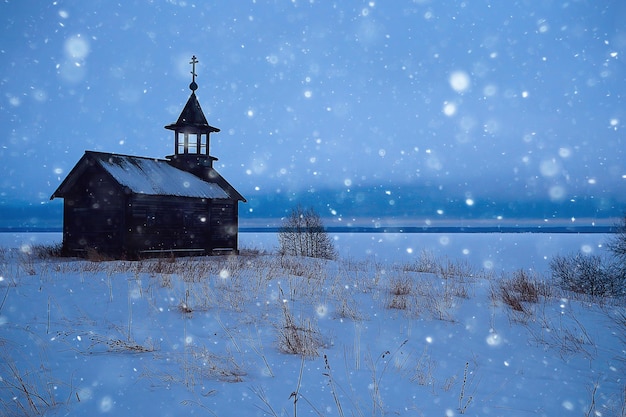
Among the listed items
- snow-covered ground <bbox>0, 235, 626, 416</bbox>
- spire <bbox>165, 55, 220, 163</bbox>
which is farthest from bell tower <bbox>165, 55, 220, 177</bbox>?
snow-covered ground <bbox>0, 235, 626, 416</bbox>

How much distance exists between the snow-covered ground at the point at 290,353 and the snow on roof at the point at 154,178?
36.8 ft

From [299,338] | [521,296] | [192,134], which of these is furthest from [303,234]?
[299,338]

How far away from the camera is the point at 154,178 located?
65.9ft

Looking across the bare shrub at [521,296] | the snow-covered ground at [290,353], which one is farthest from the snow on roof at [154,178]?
the bare shrub at [521,296]

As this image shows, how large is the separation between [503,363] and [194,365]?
371cm

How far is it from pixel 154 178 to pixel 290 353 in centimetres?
1766

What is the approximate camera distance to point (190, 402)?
127 inches

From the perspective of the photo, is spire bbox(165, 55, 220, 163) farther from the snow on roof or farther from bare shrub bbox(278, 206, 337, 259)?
bare shrub bbox(278, 206, 337, 259)

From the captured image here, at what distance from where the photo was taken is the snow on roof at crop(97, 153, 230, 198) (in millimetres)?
18531

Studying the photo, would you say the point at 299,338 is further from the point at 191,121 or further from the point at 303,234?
the point at 303,234

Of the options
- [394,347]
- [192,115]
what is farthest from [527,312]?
[192,115]

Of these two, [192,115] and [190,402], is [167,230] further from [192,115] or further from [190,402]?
[190,402]

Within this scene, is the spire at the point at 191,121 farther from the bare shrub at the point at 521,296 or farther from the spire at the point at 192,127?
the bare shrub at the point at 521,296

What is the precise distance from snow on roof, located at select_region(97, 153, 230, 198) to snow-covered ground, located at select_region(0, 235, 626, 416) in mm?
11219
